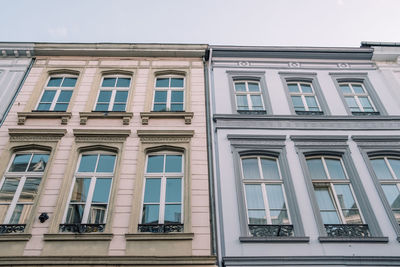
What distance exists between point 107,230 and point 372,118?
912cm

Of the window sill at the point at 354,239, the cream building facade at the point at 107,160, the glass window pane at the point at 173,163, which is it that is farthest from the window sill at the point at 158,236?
the window sill at the point at 354,239

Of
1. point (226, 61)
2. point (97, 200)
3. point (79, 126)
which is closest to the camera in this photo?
point (97, 200)

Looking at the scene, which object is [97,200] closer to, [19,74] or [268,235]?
[268,235]

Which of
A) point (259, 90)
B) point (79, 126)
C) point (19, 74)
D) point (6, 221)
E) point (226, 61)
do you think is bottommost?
point (6, 221)

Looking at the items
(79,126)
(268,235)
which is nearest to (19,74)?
(79,126)

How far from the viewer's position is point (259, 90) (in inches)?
482

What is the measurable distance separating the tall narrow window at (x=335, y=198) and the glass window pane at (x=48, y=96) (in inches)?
362

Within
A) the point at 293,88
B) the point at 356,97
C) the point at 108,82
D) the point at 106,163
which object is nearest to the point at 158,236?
the point at 106,163

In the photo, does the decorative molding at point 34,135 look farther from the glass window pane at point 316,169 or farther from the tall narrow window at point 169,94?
the glass window pane at point 316,169

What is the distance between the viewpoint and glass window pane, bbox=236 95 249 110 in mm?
11523

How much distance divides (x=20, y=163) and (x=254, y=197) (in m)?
6.96

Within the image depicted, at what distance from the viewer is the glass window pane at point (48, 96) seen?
11.6 meters

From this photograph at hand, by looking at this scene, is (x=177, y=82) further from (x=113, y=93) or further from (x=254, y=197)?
(x=254, y=197)

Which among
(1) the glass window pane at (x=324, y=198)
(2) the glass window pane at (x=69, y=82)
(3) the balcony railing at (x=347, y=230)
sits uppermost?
(2) the glass window pane at (x=69, y=82)
